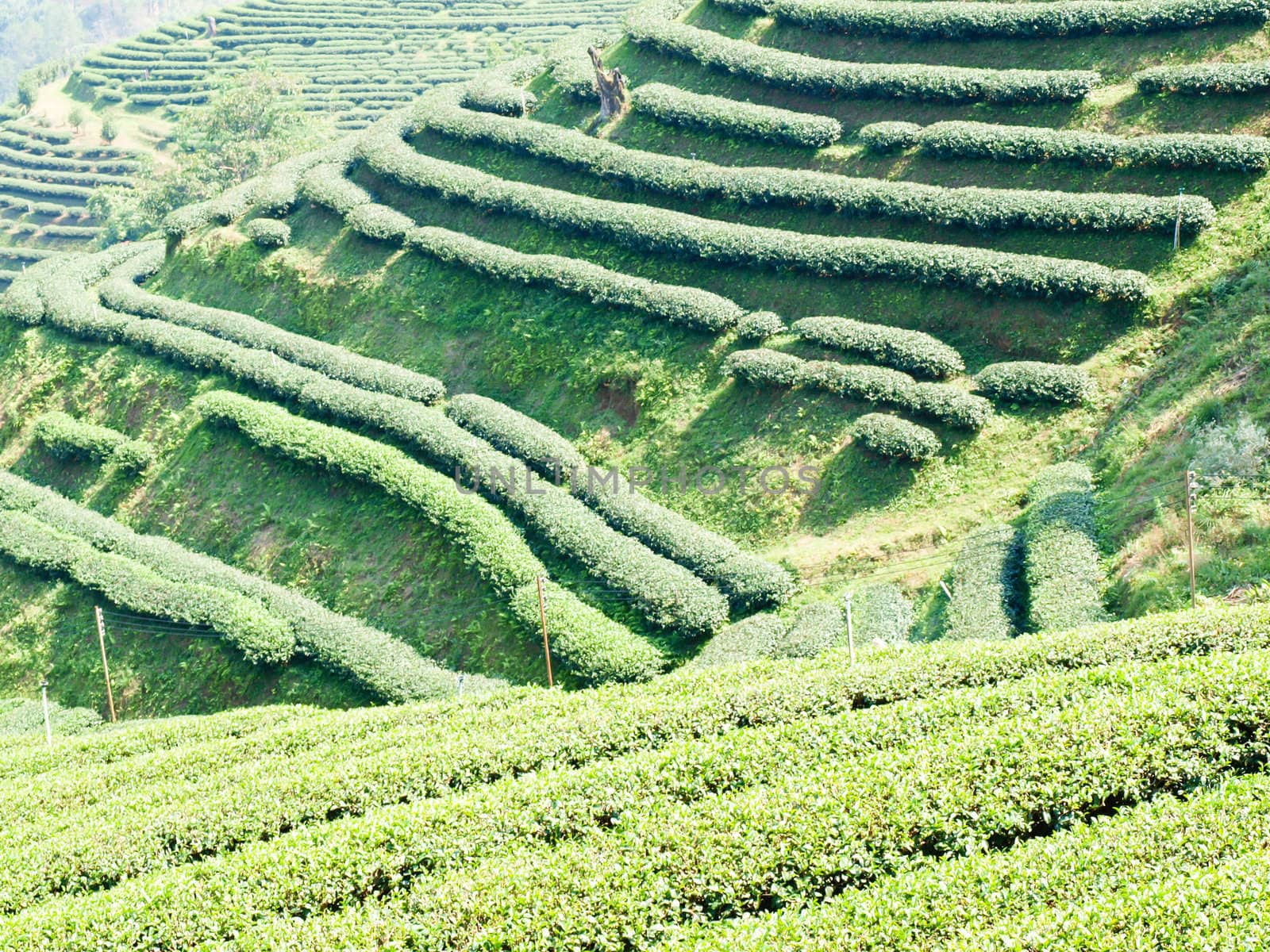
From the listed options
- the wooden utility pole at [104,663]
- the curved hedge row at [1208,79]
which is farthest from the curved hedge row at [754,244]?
the wooden utility pole at [104,663]

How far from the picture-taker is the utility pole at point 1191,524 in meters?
22.0

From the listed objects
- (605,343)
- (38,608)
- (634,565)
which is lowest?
(38,608)

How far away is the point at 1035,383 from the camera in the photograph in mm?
29234

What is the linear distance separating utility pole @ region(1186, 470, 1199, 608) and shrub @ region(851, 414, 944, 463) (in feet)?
19.6

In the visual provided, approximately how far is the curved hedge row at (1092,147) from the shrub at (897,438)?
30.5ft

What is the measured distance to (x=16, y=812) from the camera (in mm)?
23641

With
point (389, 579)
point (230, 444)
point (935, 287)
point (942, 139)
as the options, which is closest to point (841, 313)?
point (935, 287)

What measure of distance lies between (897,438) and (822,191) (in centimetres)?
1015

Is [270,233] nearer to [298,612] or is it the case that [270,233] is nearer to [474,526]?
[298,612]

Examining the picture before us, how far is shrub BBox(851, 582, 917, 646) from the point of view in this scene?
1021 inches

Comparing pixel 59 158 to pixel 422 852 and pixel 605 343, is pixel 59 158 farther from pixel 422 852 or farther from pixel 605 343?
pixel 422 852

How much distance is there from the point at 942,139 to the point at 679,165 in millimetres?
8332

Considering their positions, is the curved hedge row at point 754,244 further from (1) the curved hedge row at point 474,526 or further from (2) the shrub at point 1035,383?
(1) the curved hedge row at point 474,526

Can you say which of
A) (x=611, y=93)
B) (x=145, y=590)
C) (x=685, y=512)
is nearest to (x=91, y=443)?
(x=145, y=590)
